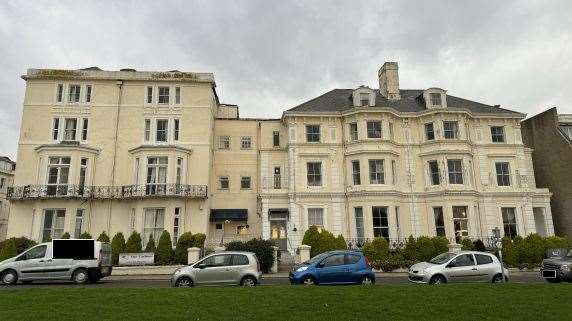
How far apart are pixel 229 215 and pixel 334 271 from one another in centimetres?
1761

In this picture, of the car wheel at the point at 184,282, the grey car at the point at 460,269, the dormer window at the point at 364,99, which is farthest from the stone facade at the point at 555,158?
the car wheel at the point at 184,282

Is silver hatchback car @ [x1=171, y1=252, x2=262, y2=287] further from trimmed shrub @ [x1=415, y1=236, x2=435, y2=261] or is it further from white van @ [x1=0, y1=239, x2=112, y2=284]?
trimmed shrub @ [x1=415, y1=236, x2=435, y2=261]

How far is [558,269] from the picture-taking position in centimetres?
1775

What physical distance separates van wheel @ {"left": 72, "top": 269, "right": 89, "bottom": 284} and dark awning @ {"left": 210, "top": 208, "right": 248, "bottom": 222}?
555 inches

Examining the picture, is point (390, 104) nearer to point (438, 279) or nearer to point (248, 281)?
point (438, 279)

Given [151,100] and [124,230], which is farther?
[151,100]

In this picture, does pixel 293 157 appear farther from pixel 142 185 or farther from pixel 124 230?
pixel 124 230

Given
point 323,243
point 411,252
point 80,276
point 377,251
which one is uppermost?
point 323,243

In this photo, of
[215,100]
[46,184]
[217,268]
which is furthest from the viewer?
[215,100]

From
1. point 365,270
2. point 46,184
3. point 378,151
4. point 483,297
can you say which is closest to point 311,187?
point 378,151

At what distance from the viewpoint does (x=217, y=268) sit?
1633 cm

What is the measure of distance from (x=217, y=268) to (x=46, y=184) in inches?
809

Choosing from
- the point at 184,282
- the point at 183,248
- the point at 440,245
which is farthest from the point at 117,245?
the point at 440,245

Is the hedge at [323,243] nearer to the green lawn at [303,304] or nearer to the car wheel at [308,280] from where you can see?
the car wheel at [308,280]
